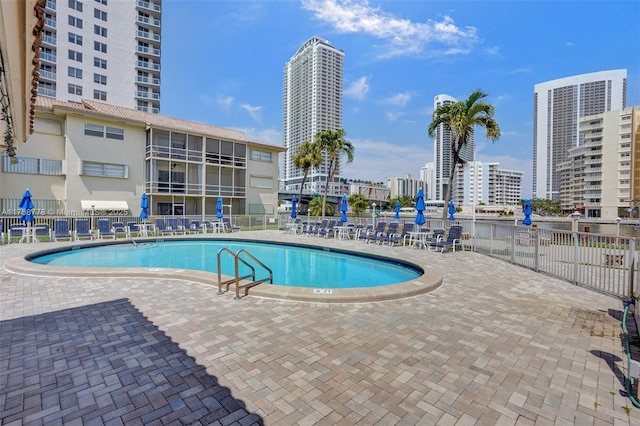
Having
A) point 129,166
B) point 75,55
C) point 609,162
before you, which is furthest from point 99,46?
point 609,162

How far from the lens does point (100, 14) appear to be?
3559cm

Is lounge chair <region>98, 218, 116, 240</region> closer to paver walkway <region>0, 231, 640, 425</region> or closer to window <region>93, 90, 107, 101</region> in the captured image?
paver walkway <region>0, 231, 640, 425</region>

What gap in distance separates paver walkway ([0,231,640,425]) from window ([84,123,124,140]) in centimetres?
2003

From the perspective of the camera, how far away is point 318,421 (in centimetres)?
220

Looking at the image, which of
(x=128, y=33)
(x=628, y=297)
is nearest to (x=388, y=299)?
(x=628, y=297)

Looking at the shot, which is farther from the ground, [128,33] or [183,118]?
[128,33]

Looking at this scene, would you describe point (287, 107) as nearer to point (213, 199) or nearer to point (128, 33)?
point (128, 33)

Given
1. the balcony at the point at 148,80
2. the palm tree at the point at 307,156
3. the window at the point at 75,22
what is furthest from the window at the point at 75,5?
the palm tree at the point at 307,156

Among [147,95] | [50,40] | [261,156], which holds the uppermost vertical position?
[50,40]

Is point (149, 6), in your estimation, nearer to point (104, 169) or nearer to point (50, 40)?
point (50, 40)

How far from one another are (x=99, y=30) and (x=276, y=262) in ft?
138

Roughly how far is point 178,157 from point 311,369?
83.3ft

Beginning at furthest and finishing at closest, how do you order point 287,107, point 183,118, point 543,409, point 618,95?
point 618,95 → point 287,107 → point 183,118 → point 543,409

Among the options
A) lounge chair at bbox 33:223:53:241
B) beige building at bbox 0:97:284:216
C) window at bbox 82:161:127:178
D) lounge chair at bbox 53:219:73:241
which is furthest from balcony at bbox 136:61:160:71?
lounge chair at bbox 53:219:73:241
